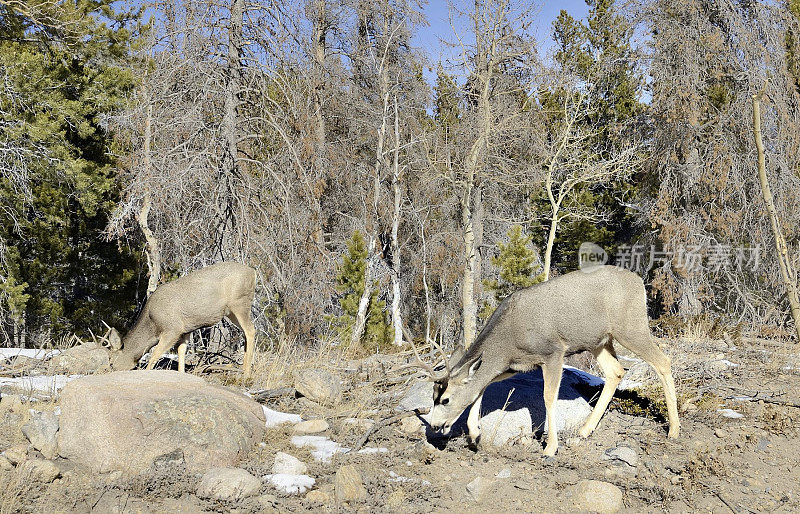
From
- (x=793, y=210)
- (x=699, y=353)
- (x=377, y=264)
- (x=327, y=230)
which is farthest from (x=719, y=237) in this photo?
(x=327, y=230)

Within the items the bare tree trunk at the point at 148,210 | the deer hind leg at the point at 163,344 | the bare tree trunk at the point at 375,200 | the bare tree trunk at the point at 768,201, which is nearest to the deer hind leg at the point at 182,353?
the deer hind leg at the point at 163,344

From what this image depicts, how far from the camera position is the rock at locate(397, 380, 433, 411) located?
24.6 feet

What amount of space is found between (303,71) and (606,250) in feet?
52.6

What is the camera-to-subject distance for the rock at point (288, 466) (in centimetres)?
563

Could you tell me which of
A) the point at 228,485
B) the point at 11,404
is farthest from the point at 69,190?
the point at 228,485

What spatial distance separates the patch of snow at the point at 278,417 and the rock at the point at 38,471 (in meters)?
2.13

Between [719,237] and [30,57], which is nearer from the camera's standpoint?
[30,57]

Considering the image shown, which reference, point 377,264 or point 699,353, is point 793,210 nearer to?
point 699,353

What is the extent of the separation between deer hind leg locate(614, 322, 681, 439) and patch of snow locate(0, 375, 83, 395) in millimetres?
6298

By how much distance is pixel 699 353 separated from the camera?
11.8m

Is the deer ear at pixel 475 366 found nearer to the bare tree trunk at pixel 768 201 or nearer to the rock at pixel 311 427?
the rock at pixel 311 427

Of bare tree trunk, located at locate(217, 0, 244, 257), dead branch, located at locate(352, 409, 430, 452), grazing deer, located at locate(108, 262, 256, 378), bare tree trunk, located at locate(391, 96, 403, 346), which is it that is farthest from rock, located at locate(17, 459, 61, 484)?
bare tree trunk, located at locate(391, 96, 403, 346)

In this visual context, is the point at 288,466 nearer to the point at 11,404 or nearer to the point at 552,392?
the point at 552,392

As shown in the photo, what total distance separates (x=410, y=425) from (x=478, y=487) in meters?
1.66
